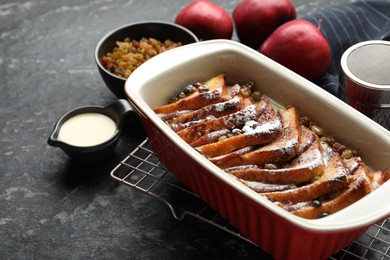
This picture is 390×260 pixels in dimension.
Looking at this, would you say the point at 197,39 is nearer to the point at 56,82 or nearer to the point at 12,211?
the point at 56,82

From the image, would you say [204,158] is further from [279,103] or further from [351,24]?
[351,24]

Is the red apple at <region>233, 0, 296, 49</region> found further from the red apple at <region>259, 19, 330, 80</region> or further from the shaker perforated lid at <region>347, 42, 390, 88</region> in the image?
the shaker perforated lid at <region>347, 42, 390, 88</region>

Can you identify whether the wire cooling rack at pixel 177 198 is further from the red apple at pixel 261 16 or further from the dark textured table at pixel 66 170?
the red apple at pixel 261 16

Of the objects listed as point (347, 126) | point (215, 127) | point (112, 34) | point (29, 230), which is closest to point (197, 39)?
point (112, 34)

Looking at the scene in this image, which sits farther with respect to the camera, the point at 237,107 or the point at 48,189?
the point at 48,189

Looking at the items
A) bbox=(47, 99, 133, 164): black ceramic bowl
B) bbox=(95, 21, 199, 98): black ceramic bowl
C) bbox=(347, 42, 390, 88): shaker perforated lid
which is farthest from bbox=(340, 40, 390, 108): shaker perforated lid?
bbox=(47, 99, 133, 164): black ceramic bowl

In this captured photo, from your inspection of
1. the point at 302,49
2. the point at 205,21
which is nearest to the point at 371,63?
the point at 302,49

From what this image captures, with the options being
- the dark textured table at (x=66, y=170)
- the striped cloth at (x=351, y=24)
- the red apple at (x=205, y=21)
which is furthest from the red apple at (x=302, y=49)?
the dark textured table at (x=66, y=170)
